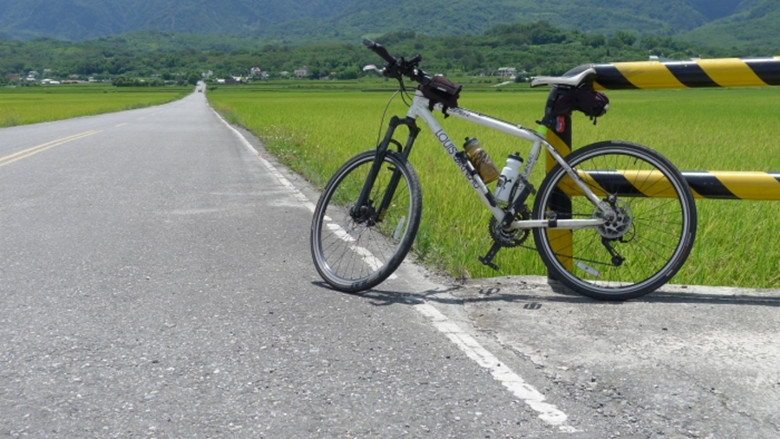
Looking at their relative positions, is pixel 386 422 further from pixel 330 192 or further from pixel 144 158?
pixel 144 158

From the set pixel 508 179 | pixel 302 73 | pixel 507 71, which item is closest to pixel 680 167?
pixel 508 179

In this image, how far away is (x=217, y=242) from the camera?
6105mm

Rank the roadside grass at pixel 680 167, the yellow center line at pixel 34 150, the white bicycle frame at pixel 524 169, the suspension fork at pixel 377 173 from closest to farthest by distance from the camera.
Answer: the white bicycle frame at pixel 524 169
the suspension fork at pixel 377 173
the roadside grass at pixel 680 167
the yellow center line at pixel 34 150

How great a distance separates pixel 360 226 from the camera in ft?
16.3

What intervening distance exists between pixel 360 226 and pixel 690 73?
84.8 inches

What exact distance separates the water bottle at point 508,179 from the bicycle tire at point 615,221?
0.17 metres

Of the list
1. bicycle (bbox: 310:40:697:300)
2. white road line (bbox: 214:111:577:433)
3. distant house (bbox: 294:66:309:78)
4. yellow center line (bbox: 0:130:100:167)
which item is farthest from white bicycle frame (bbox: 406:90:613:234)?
distant house (bbox: 294:66:309:78)

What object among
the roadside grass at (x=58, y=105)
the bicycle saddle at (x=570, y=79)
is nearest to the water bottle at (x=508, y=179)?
the bicycle saddle at (x=570, y=79)

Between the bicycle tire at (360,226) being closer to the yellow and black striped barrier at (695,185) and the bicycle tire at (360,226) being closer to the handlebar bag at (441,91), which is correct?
the handlebar bag at (441,91)

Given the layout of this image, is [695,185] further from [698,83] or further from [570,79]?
[570,79]

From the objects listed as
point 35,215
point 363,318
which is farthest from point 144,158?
point 363,318

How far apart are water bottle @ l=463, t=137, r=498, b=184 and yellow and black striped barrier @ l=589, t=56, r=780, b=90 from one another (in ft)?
2.63

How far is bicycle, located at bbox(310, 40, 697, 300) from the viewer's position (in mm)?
4336

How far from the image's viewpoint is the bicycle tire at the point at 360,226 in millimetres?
4477
